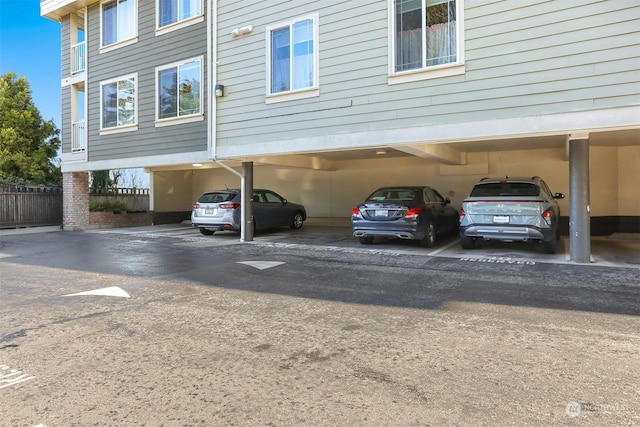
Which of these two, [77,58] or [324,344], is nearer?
[324,344]

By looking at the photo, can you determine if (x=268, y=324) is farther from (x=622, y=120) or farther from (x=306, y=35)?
(x=306, y=35)

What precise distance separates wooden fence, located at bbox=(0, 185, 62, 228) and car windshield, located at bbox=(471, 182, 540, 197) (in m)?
18.4

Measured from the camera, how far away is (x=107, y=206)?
17719 mm

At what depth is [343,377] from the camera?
126 inches

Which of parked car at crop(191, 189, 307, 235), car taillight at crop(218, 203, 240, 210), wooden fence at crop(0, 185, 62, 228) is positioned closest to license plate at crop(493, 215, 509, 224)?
parked car at crop(191, 189, 307, 235)

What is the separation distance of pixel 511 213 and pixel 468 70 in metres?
2.93

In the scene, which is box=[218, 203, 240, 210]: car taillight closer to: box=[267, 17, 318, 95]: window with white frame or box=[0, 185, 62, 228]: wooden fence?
box=[267, 17, 318, 95]: window with white frame

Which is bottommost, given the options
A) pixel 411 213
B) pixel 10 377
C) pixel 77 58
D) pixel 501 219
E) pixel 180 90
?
pixel 10 377

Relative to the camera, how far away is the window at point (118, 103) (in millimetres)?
13925

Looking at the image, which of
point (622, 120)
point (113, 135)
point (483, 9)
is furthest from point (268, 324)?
point (113, 135)

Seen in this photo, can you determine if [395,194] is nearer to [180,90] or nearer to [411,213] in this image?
[411,213]

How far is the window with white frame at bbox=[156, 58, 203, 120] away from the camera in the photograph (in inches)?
480

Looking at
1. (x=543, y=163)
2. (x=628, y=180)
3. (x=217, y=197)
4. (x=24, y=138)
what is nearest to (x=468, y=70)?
(x=543, y=163)

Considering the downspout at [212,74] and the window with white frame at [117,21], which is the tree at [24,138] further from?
the downspout at [212,74]
